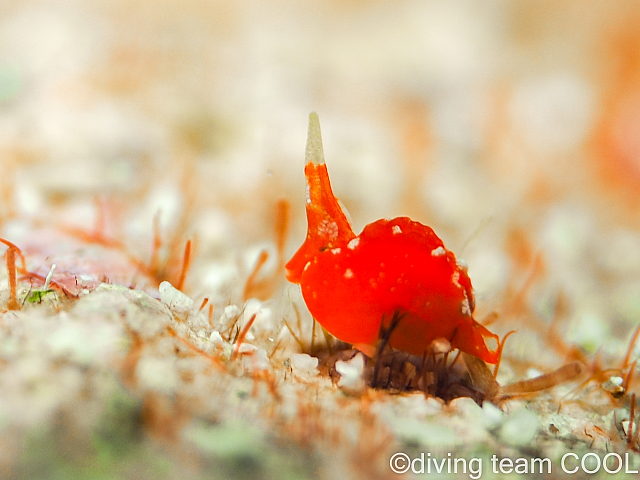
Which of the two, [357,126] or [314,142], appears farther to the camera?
[357,126]

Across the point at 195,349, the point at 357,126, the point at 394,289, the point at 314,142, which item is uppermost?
the point at 357,126

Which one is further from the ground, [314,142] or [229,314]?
[314,142]

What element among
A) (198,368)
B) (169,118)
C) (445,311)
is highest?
(169,118)

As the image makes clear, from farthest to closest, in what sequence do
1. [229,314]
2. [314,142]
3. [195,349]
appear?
[229,314] → [314,142] → [195,349]

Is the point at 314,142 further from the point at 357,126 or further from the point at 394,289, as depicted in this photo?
the point at 357,126

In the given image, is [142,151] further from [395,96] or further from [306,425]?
[306,425]

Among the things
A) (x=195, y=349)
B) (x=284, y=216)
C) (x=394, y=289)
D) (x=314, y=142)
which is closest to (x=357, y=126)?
(x=284, y=216)

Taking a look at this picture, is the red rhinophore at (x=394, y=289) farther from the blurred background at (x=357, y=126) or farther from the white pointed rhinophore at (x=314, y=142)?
the blurred background at (x=357, y=126)

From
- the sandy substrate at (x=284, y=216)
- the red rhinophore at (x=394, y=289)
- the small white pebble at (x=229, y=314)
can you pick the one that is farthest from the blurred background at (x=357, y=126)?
the red rhinophore at (x=394, y=289)

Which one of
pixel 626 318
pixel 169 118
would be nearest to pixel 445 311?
pixel 626 318

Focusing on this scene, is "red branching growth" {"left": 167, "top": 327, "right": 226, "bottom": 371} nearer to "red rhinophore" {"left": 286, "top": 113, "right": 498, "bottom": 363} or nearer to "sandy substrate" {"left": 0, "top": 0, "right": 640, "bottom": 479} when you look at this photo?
"sandy substrate" {"left": 0, "top": 0, "right": 640, "bottom": 479}
